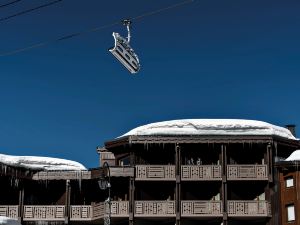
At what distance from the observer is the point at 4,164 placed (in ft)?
148

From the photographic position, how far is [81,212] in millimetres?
45219

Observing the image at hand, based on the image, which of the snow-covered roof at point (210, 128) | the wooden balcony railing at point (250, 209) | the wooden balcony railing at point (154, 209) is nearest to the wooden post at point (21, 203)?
the wooden balcony railing at point (154, 209)

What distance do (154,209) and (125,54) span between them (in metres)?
29.4

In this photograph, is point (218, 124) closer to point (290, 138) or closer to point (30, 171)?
point (290, 138)

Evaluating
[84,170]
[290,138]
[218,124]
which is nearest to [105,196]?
[84,170]

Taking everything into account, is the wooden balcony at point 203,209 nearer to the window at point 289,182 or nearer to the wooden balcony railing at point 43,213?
the window at point 289,182

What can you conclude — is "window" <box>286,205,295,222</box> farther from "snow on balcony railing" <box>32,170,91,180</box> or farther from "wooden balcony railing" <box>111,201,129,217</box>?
"snow on balcony railing" <box>32,170,91,180</box>

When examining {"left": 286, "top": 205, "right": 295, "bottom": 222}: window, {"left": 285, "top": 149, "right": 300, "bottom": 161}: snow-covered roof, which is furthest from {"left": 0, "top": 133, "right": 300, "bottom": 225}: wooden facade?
{"left": 285, "top": 149, "right": 300, "bottom": 161}: snow-covered roof

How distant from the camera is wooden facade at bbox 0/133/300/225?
144 feet

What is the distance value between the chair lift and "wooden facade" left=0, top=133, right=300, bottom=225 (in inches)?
1136

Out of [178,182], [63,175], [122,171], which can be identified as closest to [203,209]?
[178,182]

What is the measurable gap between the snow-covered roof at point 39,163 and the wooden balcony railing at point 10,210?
2.85m

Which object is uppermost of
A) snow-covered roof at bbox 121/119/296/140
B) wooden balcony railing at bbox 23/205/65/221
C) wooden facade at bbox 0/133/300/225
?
snow-covered roof at bbox 121/119/296/140

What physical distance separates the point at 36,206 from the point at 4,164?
3.56m
